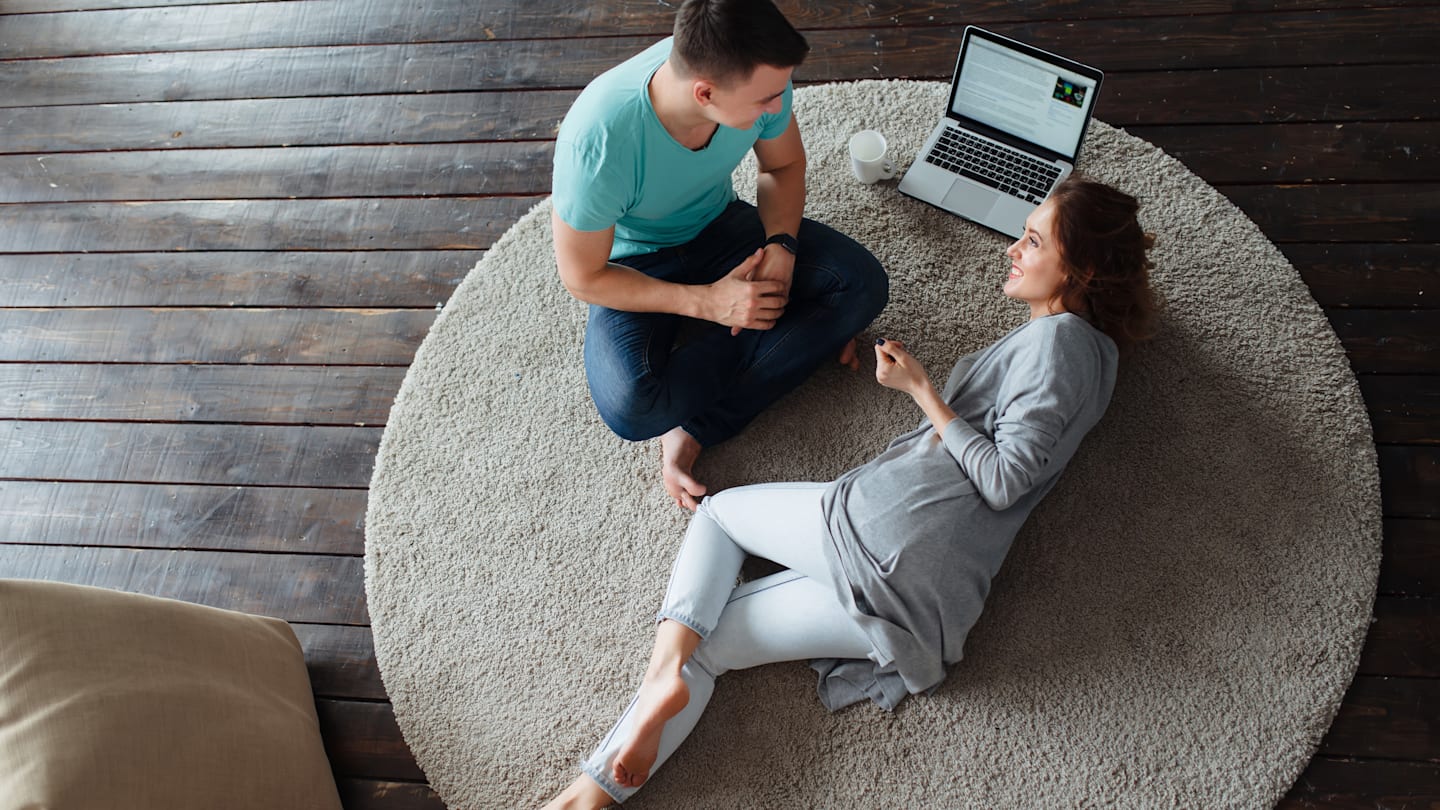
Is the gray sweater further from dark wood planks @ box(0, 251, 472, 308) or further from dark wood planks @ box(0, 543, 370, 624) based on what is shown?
dark wood planks @ box(0, 251, 472, 308)

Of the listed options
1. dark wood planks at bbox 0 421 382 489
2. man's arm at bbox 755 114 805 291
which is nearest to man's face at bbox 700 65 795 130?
man's arm at bbox 755 114 805 291

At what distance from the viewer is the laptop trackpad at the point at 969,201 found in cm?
205

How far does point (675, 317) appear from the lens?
1.83 m

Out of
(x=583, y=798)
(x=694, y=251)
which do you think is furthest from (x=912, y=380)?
(x=583, y=798)

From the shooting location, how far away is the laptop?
188 cm

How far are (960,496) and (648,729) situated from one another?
64 centimetres

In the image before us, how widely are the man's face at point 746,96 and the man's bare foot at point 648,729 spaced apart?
90 cm

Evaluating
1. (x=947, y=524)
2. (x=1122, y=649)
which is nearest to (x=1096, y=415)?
(x=947, y=524)

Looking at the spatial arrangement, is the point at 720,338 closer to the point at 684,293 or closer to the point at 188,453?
the point at 684,293

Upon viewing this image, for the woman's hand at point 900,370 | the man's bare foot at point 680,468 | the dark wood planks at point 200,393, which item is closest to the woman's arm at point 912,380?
the woman's hand at point 900,370

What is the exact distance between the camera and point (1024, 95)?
6.31 feet

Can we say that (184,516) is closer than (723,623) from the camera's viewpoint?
No

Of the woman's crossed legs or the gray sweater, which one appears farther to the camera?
the woman's crossed legs

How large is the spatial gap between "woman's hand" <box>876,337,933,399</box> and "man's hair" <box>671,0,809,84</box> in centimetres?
57
